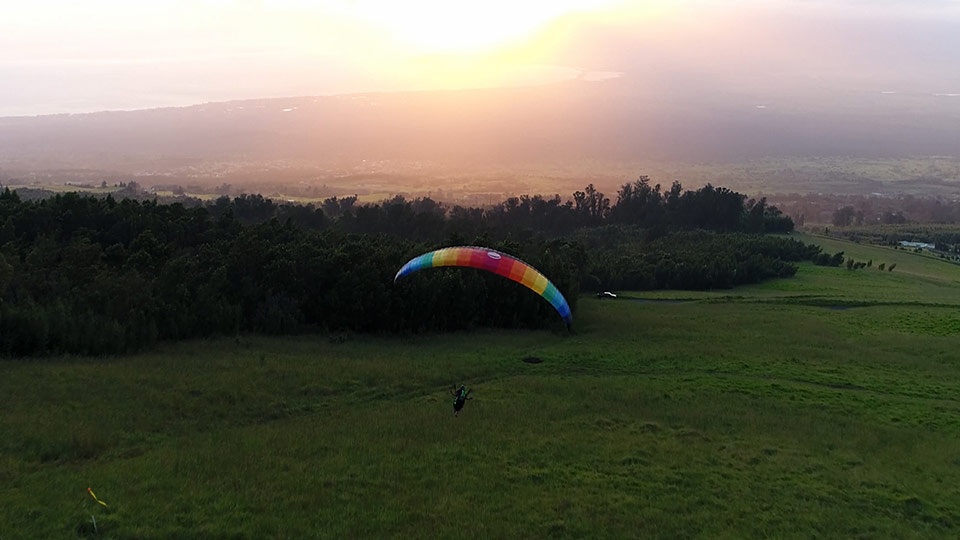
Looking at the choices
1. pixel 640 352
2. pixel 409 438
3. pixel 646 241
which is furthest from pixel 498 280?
pixel 646 241

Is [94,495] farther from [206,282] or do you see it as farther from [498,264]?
[206,282]

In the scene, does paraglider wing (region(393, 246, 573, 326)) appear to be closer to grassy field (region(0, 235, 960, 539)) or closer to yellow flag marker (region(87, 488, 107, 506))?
grassy field (region(0, 235, 960, 539))

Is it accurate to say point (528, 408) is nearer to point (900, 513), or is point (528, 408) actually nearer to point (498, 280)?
point (900, 513)

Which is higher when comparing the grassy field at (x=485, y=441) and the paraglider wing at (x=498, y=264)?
the paraglider wing at (x=498, y=264)

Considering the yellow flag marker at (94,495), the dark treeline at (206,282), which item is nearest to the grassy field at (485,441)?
the yellow flag marker at (94,495)

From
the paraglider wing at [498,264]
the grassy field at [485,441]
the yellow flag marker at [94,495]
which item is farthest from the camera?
the paraglider wing at [498,264]

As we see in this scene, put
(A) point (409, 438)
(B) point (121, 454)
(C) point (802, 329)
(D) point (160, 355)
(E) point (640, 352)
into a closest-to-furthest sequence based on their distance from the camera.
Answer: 1. (B) point (121, 454)
2. (A) point (409, 438)
3. (D) point (160, 355)
4. (E) point (640, 352)
5. (C) point (802, 329)

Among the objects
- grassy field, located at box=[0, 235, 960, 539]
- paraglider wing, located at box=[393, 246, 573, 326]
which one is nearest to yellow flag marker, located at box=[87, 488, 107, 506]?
grassy field, located at box=[0, 235, 960, 539]

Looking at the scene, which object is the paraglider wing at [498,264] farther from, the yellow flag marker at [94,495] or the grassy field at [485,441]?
the yellow flag marker at [94,495]
